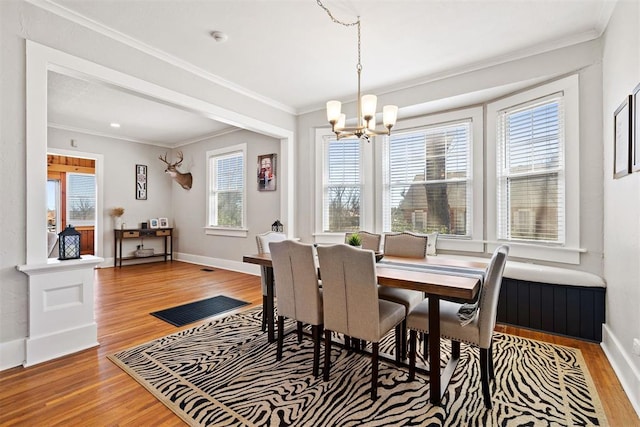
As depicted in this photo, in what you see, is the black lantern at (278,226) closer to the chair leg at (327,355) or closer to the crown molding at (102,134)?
the chair leg at (327,355)

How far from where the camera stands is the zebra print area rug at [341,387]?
72.1 inches

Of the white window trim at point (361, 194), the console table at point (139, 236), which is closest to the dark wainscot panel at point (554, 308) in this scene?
the white window trim at point (361, 194)

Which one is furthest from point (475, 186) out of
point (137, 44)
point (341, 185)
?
point (137, 44)

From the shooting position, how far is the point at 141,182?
23.3 ft

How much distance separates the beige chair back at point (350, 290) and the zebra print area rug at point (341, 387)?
0.43 m

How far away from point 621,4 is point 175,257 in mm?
8157

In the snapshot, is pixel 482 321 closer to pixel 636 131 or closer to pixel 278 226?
pixel 636 131

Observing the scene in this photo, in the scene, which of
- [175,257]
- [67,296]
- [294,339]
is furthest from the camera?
[175,257]

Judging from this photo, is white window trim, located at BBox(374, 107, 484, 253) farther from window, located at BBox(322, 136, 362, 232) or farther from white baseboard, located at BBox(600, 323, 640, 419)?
white baseboard, located at BBox(600, 323, 640, 419)

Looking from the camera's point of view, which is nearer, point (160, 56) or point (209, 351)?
point (209, 351)

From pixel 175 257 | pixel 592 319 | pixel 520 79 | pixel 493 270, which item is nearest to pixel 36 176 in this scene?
pixel 493 270

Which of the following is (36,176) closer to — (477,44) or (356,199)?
(356,199)

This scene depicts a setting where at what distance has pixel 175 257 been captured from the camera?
757cm

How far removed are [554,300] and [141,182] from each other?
7.64m
